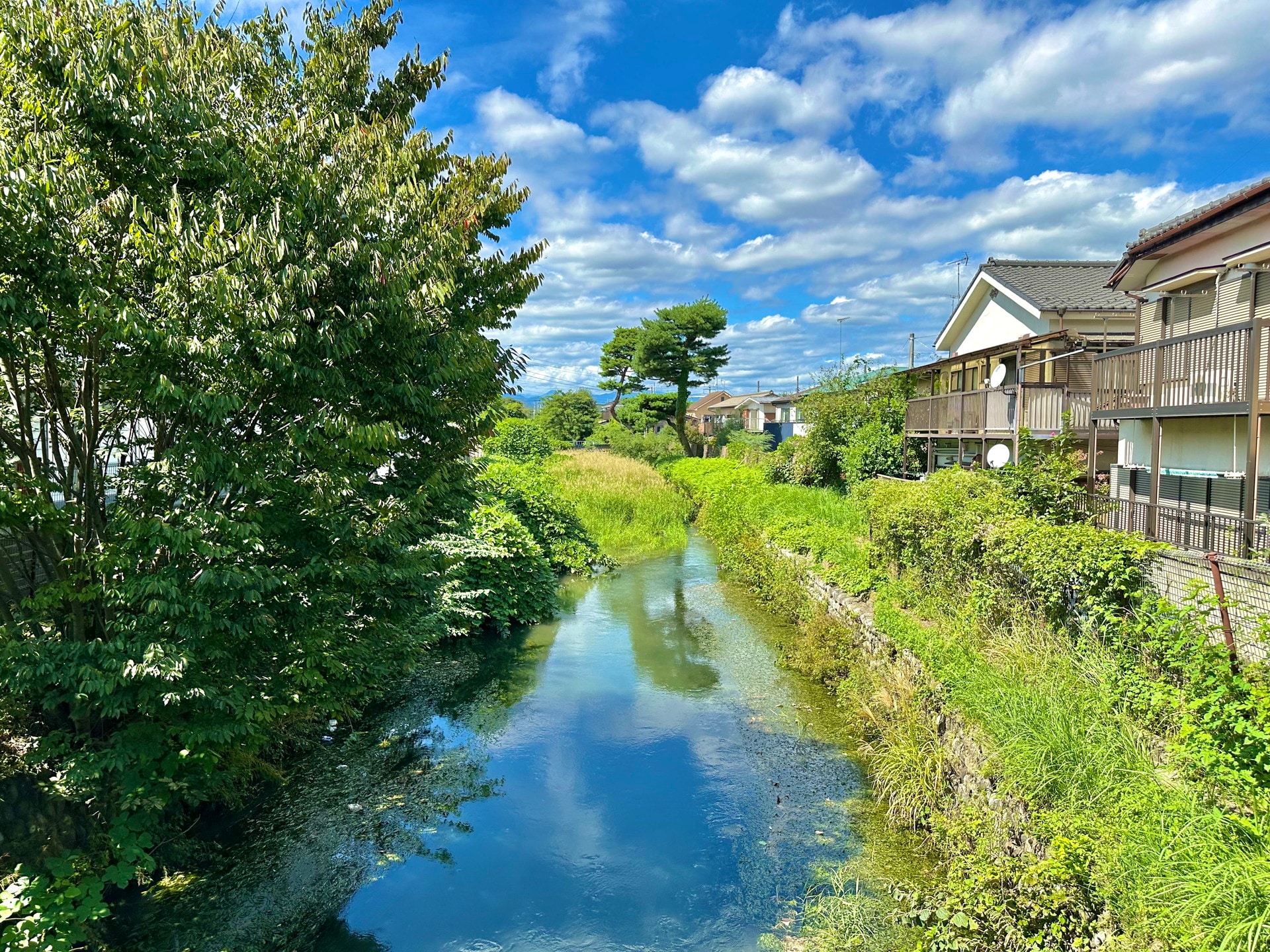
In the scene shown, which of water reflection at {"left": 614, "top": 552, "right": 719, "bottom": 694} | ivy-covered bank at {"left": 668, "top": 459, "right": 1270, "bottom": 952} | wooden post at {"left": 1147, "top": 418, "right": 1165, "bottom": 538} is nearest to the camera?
ivy-covered bank at {"left": 668, "top": 459, "right": 1270, "bottom": 952}

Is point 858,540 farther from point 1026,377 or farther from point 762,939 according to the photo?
point 762,939

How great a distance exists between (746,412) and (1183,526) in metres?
60.4

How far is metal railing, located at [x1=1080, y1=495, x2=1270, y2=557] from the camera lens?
8.26 meters

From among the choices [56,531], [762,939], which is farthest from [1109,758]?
[56,531]

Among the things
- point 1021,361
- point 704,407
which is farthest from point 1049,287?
point 704,407

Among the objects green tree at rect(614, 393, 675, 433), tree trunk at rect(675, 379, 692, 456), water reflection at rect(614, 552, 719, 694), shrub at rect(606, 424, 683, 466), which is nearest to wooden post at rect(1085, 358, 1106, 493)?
water reflection at rect(614, 552, 719, 694)

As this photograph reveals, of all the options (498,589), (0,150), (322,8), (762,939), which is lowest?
(762,939)

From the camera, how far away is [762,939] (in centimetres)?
587

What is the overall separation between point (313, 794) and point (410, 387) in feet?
17.2

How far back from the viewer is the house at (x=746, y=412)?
61.9 m

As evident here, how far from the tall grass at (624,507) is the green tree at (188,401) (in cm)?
1621

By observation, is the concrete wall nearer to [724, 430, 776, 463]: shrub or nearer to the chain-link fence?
the chain-link fence

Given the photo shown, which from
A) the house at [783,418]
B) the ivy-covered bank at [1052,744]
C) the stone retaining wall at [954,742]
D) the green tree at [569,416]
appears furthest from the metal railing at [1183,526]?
the green tree at [569,416]

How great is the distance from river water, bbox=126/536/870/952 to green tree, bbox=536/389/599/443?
42117 mm
